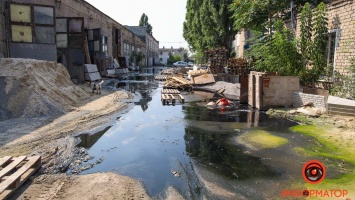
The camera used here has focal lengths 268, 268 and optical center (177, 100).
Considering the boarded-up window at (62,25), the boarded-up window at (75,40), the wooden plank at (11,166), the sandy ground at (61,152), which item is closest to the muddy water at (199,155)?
the sandy ground at (61,152)

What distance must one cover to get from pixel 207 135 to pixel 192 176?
2.31m

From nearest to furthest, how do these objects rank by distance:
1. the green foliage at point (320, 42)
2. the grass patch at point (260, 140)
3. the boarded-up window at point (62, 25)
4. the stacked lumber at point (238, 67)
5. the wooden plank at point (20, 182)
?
the wooden plank at point (20, 182)
the grass patch at point (260, 140)
the green foliage at point (320, 42)
the boarded-up window at point (62, 25)
the stacked lumber at point (238, 67)

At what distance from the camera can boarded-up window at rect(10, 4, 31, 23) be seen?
13.0 m

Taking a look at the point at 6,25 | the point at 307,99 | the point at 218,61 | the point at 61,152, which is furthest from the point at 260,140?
the point at 218,61

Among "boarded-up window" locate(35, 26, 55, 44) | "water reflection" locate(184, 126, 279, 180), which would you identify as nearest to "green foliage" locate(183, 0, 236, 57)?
"boarded-up window" locate(35, 26, 55, 44)

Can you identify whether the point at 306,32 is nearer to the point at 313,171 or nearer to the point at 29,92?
the point at 313,171

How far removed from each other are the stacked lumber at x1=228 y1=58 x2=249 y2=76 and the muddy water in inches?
369

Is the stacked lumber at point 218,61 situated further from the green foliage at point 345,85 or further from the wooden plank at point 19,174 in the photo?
the wooden plank at point 19,174

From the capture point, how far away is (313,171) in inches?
175

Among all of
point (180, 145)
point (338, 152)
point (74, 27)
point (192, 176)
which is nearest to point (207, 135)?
point (180, 145)

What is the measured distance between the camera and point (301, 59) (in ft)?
35.2

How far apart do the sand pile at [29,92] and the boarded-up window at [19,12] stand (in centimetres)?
437

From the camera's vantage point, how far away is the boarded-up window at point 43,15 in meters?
13.1

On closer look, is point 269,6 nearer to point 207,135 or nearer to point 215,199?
point 207,135
